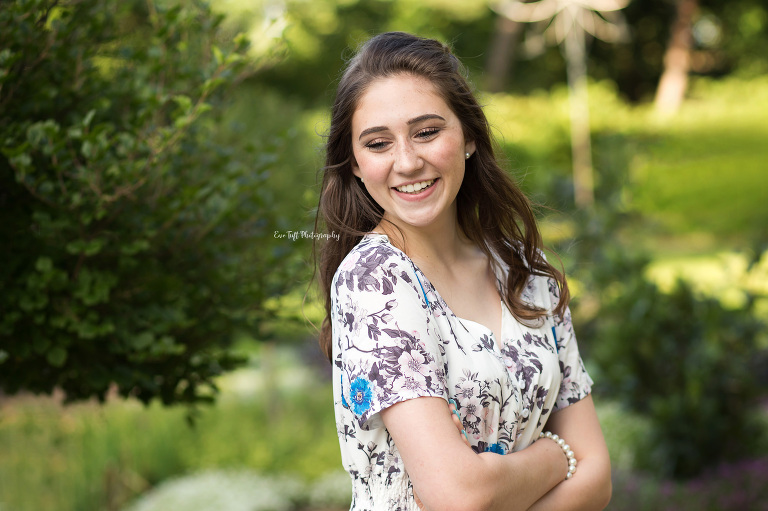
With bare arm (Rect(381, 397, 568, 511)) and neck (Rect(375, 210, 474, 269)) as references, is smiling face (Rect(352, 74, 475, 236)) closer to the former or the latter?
neck (Rect(375, 210, 474, 269))

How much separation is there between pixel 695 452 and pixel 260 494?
2759 mm

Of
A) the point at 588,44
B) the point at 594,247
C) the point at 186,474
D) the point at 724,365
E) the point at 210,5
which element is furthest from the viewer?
the point at 588,44

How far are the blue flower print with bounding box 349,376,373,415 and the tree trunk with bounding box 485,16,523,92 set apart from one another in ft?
58.8

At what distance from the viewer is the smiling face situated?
168 centimetres

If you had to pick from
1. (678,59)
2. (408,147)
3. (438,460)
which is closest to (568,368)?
(438,460)

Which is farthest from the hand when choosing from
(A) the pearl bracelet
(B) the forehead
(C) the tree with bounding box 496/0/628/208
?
(C) the tree with bounding box 496/0/628/208

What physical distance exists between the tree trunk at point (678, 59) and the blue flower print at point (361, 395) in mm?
21336

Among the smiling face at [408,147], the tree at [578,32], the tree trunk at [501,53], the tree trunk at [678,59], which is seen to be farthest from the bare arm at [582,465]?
the tree trunk at [678,59]

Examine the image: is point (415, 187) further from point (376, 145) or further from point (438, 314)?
point (438, 314)

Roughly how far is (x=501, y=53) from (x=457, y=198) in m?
18.1

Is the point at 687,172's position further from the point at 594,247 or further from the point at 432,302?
the point at 432,302

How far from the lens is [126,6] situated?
101 inches

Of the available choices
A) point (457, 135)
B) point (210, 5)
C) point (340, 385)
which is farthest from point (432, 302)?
point (210, 5)

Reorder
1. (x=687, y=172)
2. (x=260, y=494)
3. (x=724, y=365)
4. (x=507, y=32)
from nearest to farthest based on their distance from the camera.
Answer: (x=724, y=365), (x=260, y=494), (x=687, y=172), (x=507, y=32)
